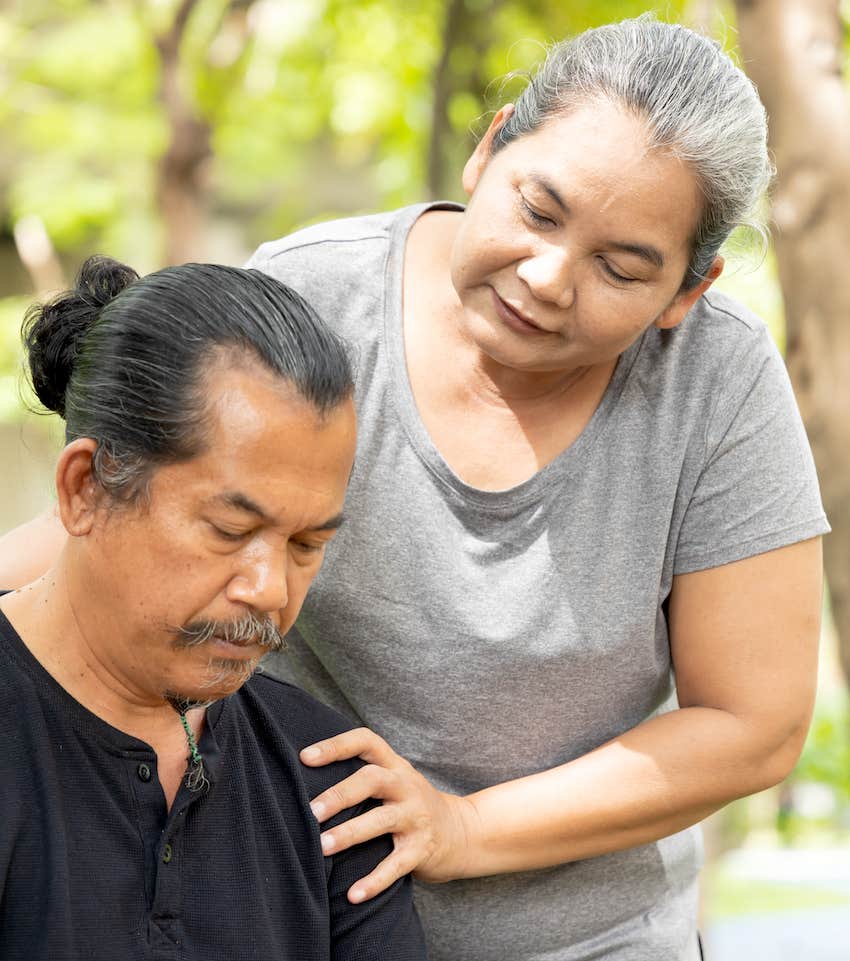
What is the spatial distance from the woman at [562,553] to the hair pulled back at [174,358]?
36 cm

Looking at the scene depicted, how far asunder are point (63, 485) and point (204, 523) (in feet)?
0.53

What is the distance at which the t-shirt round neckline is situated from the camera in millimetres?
1919

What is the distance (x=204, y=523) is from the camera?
57.9 inches

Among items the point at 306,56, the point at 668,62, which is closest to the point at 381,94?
the point at 306,56

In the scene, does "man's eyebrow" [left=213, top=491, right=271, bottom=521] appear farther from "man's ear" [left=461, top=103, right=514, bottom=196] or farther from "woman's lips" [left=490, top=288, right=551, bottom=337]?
"man's ear" [left=461, top=103, right=514, bottom=196]

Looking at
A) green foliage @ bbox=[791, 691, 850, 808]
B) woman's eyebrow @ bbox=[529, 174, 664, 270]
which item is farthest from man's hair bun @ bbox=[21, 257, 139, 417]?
green foliage @ bbox=[791, 691, 850, 808]

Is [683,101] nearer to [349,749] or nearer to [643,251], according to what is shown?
[643,251]

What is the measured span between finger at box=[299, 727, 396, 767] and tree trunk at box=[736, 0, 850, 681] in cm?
195

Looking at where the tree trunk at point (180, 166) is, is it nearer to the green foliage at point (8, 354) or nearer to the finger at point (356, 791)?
the green foliage at point (8, 354)

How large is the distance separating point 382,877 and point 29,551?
591 mm

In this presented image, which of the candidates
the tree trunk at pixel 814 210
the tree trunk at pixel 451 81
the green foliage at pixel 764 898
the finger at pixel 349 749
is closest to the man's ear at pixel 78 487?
the finger at pixel 349 749

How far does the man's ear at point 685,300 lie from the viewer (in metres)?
1.88

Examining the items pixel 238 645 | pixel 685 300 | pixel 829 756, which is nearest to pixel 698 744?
pixel 685 300

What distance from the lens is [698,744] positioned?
193 cm
